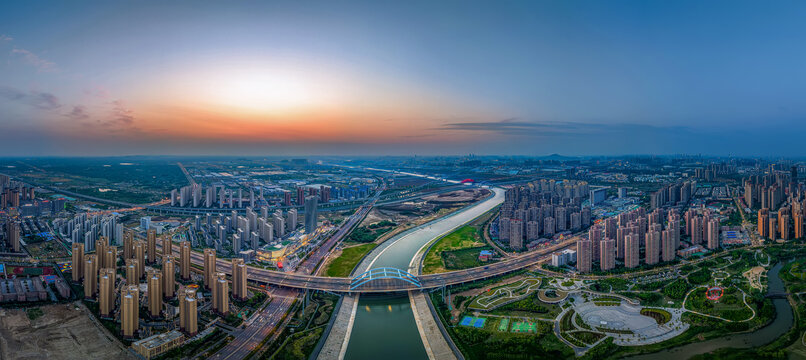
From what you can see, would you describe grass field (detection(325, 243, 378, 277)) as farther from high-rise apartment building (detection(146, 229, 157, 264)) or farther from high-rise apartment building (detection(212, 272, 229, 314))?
high-rise apartment building (detection(146, 229, 157, 264))

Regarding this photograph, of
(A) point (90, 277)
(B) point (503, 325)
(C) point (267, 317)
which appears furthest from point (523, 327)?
(A) point (90, 277)

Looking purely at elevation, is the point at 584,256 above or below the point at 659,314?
above

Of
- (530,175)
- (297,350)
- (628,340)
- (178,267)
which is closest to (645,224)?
(628,340)

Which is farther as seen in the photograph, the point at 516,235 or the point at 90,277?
the point at 516,235

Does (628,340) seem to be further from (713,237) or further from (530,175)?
(530,175)

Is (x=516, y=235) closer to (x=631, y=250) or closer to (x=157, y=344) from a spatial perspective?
(x=631, y=250)

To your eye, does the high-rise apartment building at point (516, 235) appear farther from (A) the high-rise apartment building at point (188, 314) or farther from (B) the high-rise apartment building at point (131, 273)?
(B) the high-rise apartment building at point (131, 273)
